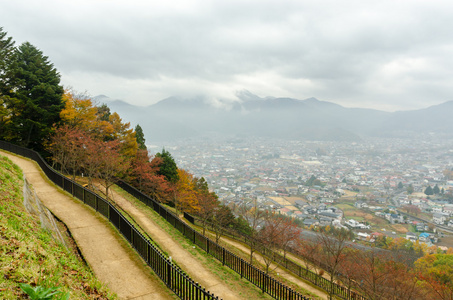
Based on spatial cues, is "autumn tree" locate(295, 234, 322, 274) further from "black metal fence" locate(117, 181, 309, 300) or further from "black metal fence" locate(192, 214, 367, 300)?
"black metal fence" locate(117, 181, 309, 300)

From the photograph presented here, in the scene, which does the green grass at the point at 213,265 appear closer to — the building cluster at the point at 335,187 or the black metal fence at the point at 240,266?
the black metal fence at the point at 240,266

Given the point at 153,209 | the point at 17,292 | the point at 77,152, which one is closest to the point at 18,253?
the point at 17,292

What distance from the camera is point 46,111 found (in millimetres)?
23578

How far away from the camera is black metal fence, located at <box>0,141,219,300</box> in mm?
7026

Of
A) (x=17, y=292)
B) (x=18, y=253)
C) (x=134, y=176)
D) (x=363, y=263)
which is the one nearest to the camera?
(x=17, y=292)

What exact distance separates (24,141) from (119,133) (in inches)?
357

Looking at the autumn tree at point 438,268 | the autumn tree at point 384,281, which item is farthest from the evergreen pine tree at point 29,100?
the autumn tree at point 438,268

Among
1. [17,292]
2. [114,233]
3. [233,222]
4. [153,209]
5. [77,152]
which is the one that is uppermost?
[77,152]

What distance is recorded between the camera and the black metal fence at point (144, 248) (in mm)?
7026

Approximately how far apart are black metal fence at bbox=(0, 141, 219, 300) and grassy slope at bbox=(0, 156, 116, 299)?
1998 mm

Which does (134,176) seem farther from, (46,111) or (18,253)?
(18,253)

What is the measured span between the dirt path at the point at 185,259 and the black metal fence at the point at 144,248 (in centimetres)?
62

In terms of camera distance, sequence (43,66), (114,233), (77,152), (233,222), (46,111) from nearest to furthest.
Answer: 1. (114,233)
2. (77,152)
3. (46,111)
4. (43,66)
5. (233,222)

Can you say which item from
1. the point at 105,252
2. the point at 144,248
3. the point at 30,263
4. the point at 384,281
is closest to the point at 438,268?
the point at 384,281
